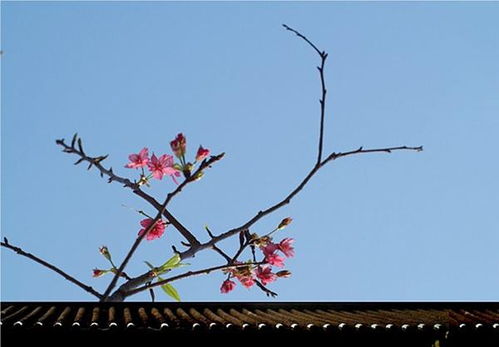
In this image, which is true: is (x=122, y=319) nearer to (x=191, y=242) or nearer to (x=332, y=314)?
(x=191, y=242)

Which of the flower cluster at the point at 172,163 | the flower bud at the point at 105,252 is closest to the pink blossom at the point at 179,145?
the flower cluster at the point at 172,163

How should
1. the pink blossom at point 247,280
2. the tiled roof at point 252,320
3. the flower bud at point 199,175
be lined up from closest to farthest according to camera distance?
the tiled roof at point 252,320
the flower bud at point 199,175
the pink blossom at point 247,280

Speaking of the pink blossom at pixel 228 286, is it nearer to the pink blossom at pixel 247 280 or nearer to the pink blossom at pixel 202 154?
the pink blossom at pixel 247 280

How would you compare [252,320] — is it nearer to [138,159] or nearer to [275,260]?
[275,260]

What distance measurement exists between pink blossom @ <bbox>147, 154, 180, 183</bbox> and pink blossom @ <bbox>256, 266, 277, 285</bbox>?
2.30ft

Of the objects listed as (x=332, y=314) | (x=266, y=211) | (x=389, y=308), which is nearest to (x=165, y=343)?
(x=266, y=211)

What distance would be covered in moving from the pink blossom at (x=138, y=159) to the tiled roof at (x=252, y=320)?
2.66 ft

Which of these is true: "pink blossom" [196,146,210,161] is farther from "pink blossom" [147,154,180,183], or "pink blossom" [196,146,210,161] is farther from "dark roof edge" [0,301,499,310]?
"dark roof edge" [0,301,499,310]

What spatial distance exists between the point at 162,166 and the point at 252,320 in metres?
1.12

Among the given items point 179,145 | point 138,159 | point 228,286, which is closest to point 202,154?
point 179,145

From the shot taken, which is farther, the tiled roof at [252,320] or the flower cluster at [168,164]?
the flower cluster at [168,164]

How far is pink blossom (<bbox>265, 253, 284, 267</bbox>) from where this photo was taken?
4.84 metres

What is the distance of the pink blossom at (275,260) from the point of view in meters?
4.84

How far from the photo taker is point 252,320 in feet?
13.0
